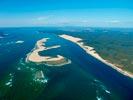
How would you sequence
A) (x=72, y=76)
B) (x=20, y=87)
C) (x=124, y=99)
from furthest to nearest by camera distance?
(x=72, y=76), (x=20, y=87), (x=124, y=99)

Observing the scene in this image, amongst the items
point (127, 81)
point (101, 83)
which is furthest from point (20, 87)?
point (127, 81)

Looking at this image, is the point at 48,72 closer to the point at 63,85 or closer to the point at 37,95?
the point at 63,85

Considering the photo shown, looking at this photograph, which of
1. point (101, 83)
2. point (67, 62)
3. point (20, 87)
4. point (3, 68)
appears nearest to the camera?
point (20, 87)

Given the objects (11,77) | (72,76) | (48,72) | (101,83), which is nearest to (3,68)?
(11,77)

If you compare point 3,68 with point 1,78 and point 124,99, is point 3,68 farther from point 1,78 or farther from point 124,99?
point 124,99

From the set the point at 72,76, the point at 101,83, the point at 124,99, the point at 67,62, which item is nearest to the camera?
the point at 124,99

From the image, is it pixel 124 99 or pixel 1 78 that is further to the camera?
pixel 1 78

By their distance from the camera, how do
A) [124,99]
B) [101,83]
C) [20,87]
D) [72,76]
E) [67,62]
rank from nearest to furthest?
[124,99] < [20,87] < [101,83] < [72,76] < [67,62]

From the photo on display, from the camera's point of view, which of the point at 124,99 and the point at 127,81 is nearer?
the point at 124,99
